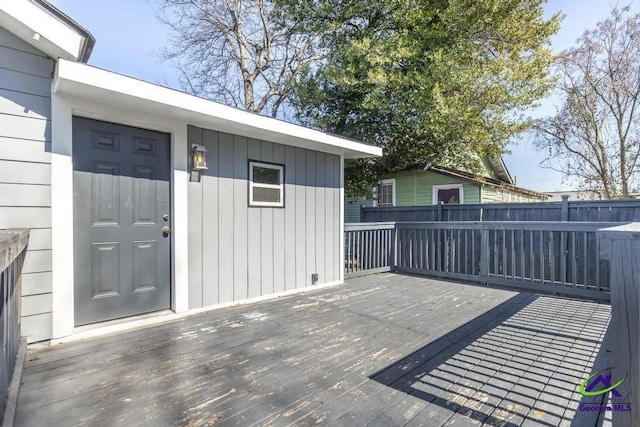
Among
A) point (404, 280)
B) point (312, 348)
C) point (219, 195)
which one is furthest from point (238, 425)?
point (404, 280)

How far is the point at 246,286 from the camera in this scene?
3.93m

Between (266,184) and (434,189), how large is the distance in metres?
6.77

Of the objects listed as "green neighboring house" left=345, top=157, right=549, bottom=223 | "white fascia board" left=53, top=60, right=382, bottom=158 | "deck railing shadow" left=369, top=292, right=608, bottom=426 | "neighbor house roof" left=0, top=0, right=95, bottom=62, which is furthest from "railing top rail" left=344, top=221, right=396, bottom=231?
"neighbor house roof" left=0, top=0, right=95, bottom=62

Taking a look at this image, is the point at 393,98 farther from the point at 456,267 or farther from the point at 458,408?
the point at 458,408

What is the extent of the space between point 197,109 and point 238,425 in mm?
2668

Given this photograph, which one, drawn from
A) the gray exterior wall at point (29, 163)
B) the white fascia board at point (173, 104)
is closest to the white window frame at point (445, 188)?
the white fascia board at point (173, 104)

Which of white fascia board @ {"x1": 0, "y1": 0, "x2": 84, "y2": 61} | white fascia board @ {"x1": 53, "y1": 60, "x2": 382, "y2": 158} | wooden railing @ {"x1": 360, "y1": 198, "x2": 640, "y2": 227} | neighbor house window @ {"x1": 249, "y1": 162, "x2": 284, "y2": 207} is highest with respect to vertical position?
white fascia board @ {"x1": 0, "y1": 0, "x2": 84, "y2": 61}

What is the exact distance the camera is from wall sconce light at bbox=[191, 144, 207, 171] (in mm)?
3422

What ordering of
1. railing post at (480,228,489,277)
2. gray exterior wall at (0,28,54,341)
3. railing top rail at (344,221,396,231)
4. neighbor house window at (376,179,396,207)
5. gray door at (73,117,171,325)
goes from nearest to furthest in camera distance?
gray exterior wall at (0,28,54,341), gray door at (73,117,171,325), railing post at (480,228,489,277), railing top rail at (344,221,396,231), neighbor house window at (376,179,396,207)

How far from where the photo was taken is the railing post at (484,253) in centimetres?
500

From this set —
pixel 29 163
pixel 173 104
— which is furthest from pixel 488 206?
pixel 29 163

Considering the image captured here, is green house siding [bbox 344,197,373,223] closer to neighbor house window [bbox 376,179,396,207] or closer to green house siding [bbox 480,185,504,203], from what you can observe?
neighbor house window [bbox 376,179,396,207]

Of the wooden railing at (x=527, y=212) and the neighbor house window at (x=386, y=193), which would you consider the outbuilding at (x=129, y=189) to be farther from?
the neighbor house window at (x=386, y=193)

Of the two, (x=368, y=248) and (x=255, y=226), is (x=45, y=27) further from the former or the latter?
(x=368, y=248)
